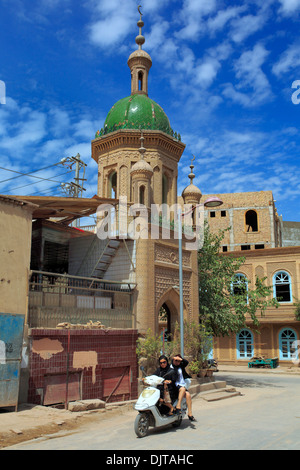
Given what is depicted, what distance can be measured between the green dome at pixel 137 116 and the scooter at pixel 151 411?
14264 millimetres

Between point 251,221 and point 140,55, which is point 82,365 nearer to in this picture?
point 140,55

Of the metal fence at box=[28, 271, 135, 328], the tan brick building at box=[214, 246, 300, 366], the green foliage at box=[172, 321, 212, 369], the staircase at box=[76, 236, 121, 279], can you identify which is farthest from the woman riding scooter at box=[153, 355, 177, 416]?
the tan brick building at box=[214, 246, 300, 366]

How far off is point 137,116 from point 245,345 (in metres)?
19.2

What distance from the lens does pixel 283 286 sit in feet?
102

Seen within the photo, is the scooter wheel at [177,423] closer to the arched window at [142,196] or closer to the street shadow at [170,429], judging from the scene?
the street shadow at [170,429]

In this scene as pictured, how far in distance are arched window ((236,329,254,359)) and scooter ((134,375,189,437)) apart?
2388cm

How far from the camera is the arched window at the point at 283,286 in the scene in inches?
1215

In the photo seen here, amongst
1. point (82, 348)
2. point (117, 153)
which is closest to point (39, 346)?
point (82, 348)

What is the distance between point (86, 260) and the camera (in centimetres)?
1822

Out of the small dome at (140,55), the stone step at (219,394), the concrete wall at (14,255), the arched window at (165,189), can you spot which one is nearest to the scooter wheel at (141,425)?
the concrete wall at (14,255)

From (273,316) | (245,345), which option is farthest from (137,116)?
(245,345)

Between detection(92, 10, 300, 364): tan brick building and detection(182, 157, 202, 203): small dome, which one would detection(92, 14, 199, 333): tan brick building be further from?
detection(182, 157, 202, 203): small dome

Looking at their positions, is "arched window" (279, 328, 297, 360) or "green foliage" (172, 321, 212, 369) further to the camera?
"arched window" (279, 328, 297, 360)

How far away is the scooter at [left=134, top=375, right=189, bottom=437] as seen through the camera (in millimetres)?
8148
